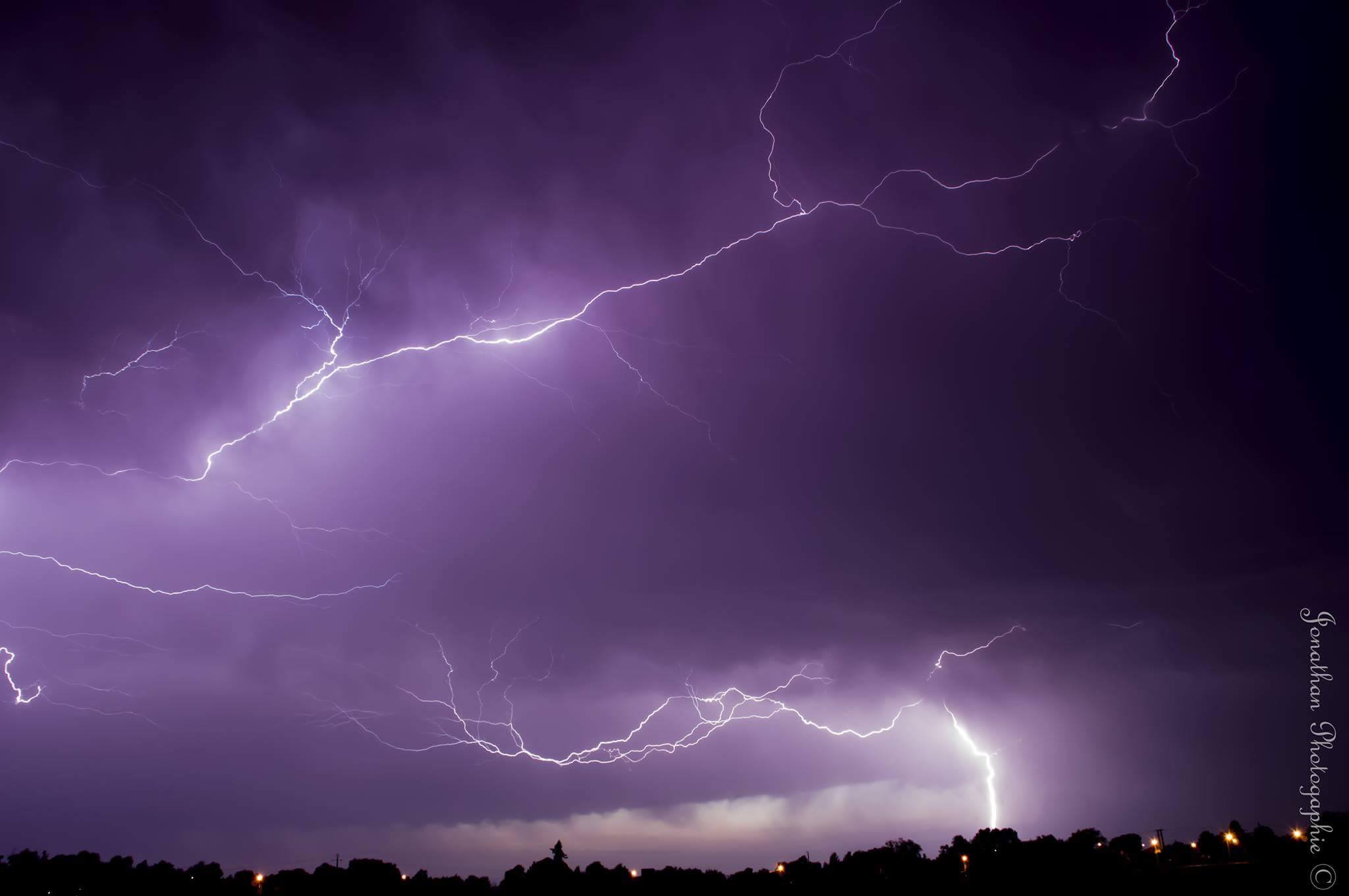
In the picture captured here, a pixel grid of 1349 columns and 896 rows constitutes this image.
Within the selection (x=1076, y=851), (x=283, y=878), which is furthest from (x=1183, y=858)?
(x=283, y=878)

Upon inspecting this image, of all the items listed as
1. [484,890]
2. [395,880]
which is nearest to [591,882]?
[484,890]

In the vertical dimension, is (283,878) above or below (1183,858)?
below

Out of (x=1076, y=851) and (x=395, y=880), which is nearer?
(x=1076, y=851)

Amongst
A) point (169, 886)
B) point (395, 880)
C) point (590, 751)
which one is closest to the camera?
point (590, 751)

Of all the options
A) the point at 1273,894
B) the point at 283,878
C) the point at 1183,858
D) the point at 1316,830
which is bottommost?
the point at 283,878

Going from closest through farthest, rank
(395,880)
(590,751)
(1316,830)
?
(1316,830) → (590,751) → (395,880)

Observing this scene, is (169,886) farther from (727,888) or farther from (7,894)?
Result: (727,888)

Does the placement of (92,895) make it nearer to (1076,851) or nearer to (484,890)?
(484,890)
